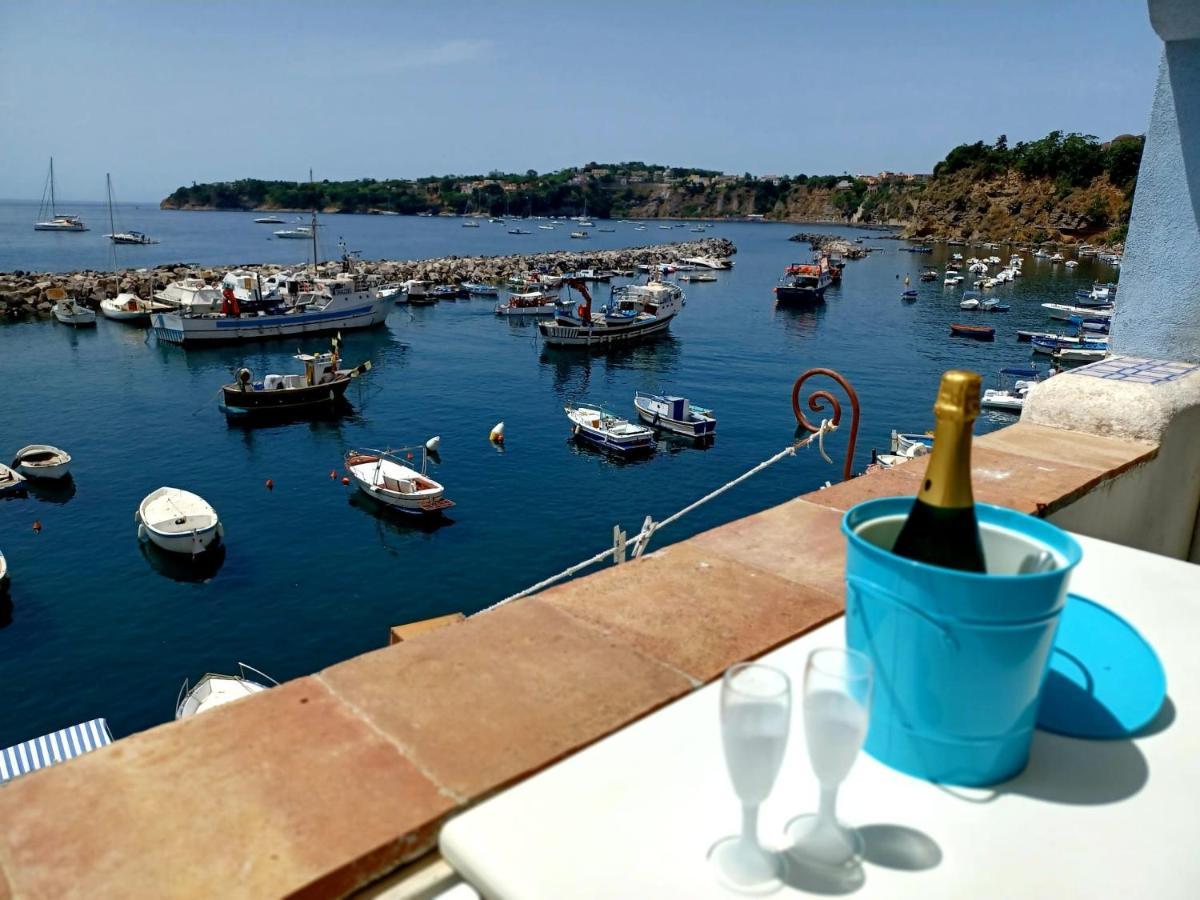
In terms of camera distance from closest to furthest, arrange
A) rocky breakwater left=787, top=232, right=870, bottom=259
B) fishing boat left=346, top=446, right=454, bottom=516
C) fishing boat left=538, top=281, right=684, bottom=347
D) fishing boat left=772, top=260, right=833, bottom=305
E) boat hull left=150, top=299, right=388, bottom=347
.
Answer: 1. fishing boat left=346, top=446, right=454, bottom=516
2. boat hull left=150, top=299, right=388, bottom=347
3. fishing boat left=538, top=281, right=684, bottom=347
4. fishing boat left=772, top=260, right=833, bottom=305
5. rocky breakwater left=787, top=232, right=870, bottom=259

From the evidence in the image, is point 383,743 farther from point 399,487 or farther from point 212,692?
point 399,487

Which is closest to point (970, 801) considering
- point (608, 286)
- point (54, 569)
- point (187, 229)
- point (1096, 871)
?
point (1096, 871)

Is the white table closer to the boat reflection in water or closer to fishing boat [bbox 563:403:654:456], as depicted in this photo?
the boat reflection in water

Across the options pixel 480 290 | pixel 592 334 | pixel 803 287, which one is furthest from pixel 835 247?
pixel 592 334

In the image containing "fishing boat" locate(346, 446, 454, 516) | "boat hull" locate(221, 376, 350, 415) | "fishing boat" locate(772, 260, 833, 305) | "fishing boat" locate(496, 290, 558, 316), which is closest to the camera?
"fishing boat" locate(346, 446, 454, 516)

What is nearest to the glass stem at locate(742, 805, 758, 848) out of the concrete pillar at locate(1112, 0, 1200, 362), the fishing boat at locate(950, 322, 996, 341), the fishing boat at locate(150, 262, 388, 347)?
the concrete pillar at locate(1112, 0, 1200, 362)

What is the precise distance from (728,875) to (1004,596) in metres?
0.55

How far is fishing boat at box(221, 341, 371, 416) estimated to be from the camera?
107ft

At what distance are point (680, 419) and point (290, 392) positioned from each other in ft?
50.1

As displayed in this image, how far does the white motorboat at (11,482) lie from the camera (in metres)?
25.1

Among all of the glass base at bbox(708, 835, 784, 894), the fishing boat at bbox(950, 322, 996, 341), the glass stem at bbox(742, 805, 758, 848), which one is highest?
the glass stem at bbox(742, 805, 758, 848)

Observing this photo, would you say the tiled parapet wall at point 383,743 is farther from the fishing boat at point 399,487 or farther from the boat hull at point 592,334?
the boat hull at point 592,334

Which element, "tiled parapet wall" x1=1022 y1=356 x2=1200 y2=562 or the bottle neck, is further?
"tiled parapet wall" x1=1022 y1=356 x2=1200 y2=562

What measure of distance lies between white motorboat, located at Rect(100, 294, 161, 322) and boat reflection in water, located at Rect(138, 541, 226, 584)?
35.8m
